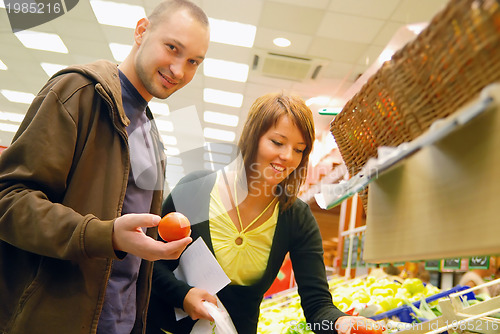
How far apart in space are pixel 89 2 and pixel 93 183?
431cm

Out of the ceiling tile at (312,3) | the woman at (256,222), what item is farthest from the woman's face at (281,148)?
the ceiling tile at (312,3)

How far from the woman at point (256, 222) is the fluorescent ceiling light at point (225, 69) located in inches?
173

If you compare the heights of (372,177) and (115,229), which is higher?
(372,177)

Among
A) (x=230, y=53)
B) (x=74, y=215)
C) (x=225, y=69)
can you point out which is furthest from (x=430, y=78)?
(x=225, y=69)

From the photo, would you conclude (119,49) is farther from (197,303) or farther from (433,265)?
(197,303)

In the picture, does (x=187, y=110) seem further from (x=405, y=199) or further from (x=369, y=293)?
(x=405, y=199)

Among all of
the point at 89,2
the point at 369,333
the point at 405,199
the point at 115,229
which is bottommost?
the point at 369,333

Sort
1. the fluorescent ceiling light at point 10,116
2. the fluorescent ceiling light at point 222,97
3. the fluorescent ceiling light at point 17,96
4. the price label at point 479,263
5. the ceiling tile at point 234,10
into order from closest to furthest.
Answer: the price label at point 479,263 → the ceiling tile at point 234,10 → the fluorescent ceiling light at point 222,97 → the fluorescent ceiling light at point 17,96 → the fluorescent ceiling light at point 10,116

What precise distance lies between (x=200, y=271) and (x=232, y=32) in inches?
162

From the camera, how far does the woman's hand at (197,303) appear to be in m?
1.28

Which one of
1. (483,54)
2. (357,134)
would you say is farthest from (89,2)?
(483,54)

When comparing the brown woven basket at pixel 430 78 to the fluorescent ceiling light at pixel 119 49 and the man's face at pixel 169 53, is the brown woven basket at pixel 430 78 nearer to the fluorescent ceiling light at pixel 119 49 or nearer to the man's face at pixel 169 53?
the man's face at pixel 169 53

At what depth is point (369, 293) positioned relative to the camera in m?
2.21

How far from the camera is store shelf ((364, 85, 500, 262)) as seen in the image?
49cm
